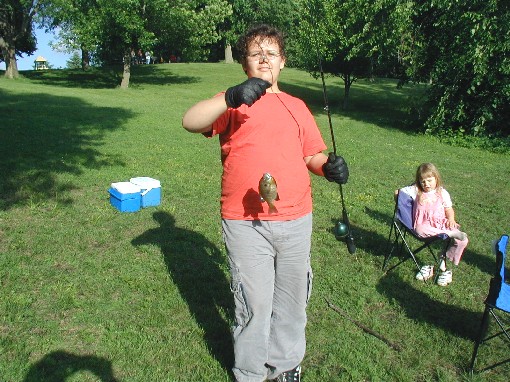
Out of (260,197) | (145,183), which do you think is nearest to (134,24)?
(145,183)

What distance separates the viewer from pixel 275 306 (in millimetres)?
2787

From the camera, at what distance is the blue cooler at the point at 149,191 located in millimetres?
6336

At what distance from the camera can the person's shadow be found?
3611mm

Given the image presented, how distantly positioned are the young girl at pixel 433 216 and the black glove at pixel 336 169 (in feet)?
7.43

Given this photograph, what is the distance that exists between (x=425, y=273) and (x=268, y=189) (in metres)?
2.97

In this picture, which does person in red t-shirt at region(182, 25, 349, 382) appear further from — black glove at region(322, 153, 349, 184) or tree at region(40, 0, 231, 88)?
tree at region(40, 0, 231, 88)

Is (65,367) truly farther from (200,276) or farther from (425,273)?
(425,273)

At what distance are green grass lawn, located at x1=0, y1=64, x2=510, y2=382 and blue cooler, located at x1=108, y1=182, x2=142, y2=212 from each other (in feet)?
0.48

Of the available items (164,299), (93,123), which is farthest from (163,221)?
(93,123)

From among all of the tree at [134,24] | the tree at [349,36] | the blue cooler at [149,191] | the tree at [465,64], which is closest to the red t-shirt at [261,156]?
the blue cooler at [149,191]

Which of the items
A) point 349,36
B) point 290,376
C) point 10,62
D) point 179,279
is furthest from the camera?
point 10,62

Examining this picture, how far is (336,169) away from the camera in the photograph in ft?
8.79

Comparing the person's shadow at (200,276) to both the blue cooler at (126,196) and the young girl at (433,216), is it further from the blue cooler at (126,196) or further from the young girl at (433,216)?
the young girl at (433,216)

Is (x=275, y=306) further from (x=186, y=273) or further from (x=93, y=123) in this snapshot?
(x=93, y=123)
